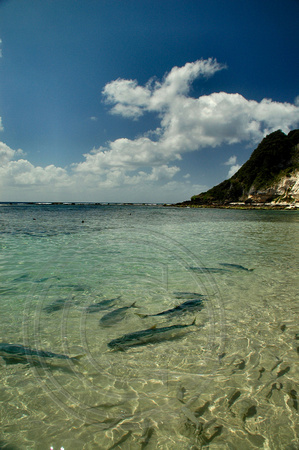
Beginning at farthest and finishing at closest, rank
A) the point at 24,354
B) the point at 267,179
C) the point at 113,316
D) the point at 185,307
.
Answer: the point at 267,179 < the point at 185,307 < the point at 113,316 < the point at 24,354

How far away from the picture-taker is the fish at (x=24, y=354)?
4.01 m

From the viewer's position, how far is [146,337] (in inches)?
182

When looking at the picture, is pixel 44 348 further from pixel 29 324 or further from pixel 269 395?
pixel 269 395

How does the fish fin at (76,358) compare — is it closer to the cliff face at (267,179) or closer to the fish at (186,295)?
the fish at (186,295)

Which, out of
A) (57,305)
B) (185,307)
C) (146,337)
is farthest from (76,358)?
(185,307)

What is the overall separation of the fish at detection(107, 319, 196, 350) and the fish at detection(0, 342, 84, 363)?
2.52 feet

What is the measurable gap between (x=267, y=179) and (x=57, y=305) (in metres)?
148

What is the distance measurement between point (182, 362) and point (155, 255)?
28.1 ft

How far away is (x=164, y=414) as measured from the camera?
9.85ft

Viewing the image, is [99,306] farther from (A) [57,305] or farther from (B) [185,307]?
(B) [185,307]

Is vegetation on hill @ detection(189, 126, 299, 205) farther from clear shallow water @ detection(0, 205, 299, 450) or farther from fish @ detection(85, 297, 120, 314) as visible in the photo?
fish @ detection(85, 297, 120, 314)

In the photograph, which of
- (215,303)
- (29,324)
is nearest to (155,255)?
(215,303)

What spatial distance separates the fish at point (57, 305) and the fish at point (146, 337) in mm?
2404

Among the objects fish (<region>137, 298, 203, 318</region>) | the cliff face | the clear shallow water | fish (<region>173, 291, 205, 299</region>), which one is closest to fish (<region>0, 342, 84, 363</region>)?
the clear shallow water
